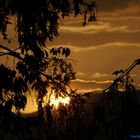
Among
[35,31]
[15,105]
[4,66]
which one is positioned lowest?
[15,105]

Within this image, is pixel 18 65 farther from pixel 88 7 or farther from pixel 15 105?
pixel 88 7

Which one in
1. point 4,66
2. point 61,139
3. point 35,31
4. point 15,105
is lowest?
point 61,139

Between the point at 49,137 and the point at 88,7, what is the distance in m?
2.78

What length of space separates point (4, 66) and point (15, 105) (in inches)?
29.7

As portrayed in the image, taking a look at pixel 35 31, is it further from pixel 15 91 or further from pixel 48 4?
pixel 15 91

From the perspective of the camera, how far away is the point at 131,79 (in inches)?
281

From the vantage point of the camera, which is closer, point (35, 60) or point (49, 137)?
point (49, 137)

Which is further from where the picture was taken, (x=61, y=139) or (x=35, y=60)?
(x=35, y=60)

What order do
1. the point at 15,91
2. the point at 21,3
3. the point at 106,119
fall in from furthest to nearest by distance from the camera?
the point at 15,91 < the point at 21,3 < the point at 106,119

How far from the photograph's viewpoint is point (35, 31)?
888 centimetres

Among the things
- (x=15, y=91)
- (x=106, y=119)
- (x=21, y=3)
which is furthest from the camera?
(x=15, y=91)

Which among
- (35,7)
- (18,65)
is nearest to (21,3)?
(35,7)

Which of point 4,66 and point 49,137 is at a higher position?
point 4,66

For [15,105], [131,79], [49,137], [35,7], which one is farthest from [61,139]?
[35,7]
